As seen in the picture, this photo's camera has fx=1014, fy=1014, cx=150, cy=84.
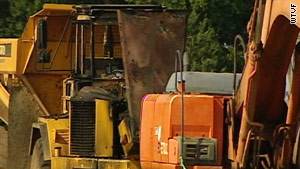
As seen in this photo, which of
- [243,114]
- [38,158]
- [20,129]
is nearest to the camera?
[243,114]

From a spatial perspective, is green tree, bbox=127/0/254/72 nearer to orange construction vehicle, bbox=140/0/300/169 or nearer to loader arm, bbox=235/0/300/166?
orange construction vehicle, bbox=140/0/300/169

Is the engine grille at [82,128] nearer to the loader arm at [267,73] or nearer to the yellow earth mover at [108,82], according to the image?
the yellow earth mover at [108,82]

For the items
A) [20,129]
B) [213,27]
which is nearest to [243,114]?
[20,129]

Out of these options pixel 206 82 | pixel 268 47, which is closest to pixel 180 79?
pixel 206 82

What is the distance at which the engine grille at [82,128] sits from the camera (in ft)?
42.4

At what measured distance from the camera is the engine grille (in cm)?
1294

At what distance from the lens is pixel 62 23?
17.0 meters

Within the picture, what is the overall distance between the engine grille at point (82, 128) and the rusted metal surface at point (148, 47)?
686mm

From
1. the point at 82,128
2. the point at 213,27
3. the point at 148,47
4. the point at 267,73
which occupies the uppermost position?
the point at 213,27

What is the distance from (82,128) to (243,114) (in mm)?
3878

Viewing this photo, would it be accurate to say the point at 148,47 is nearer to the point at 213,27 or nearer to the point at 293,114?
the point at 293,114

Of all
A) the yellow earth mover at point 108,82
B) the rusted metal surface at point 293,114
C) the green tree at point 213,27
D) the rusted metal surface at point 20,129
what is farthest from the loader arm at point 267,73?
the green tree at point 213,27

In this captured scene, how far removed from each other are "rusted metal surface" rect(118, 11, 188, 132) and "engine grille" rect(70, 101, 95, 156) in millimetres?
686

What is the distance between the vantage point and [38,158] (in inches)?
564
